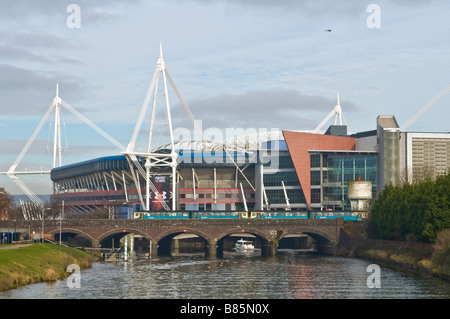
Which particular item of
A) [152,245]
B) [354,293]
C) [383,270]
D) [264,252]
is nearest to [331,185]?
[264,252]

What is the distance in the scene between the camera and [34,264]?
294 ft

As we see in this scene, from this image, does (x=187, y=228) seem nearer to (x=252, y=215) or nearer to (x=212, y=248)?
(x=212, y=248)

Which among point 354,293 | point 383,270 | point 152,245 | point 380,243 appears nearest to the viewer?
point 354,293

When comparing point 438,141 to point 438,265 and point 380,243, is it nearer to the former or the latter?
point 380,243

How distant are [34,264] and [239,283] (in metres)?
26.5

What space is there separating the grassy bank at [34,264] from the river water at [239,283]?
178 cm

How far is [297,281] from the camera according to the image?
3374 inches

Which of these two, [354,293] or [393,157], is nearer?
[354,293]

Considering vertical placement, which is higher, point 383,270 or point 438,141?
point 438,141

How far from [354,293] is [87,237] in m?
78.7

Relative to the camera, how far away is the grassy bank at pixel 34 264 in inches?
3076

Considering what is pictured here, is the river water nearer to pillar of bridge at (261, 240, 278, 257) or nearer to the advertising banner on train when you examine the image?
pillar of bridge at (261, 240, 278, 257)

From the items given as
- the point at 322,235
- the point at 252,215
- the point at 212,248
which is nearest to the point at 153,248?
the point at 212,248

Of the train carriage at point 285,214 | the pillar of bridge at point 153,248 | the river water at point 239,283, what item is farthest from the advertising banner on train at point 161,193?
the river water at point 239,283
